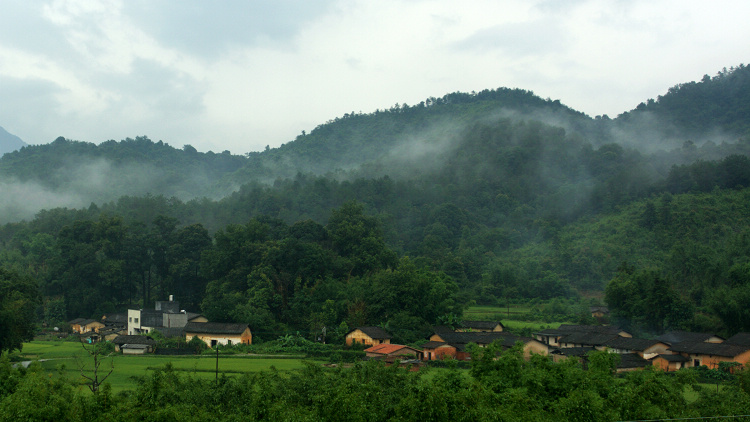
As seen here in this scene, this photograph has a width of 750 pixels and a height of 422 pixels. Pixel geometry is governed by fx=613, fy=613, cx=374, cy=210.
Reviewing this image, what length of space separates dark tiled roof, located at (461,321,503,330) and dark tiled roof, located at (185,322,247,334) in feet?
48.0

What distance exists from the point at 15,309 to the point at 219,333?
11.1 metres

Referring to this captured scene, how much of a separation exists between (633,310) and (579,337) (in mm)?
5820

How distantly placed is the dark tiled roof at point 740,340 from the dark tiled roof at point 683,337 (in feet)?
5.60

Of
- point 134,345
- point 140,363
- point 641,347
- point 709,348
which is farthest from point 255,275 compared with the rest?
point 709,348

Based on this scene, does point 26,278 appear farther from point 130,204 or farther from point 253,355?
point 130,204

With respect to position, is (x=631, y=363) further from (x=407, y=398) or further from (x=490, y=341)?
(x=407, y=398)

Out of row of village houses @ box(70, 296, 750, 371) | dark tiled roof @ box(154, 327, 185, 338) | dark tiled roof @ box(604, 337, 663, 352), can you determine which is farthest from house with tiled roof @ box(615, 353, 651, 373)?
dark tiled roof @ box(154, 327, 185, 338)

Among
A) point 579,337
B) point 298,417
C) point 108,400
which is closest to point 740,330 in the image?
point 579,337

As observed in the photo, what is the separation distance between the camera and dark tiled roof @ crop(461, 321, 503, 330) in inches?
1585

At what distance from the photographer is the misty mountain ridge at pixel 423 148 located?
91.7m

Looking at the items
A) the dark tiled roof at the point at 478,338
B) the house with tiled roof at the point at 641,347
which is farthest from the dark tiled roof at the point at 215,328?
the house with tiled roof at the point at 641,347

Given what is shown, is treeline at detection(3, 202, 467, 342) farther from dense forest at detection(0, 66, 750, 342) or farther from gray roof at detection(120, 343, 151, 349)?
gray roof at detection(120, 343, 151, 349)

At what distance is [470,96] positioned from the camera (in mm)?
138500

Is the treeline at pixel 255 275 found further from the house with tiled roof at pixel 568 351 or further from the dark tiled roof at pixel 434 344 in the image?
the house with tiled roof at pixel 568 351
